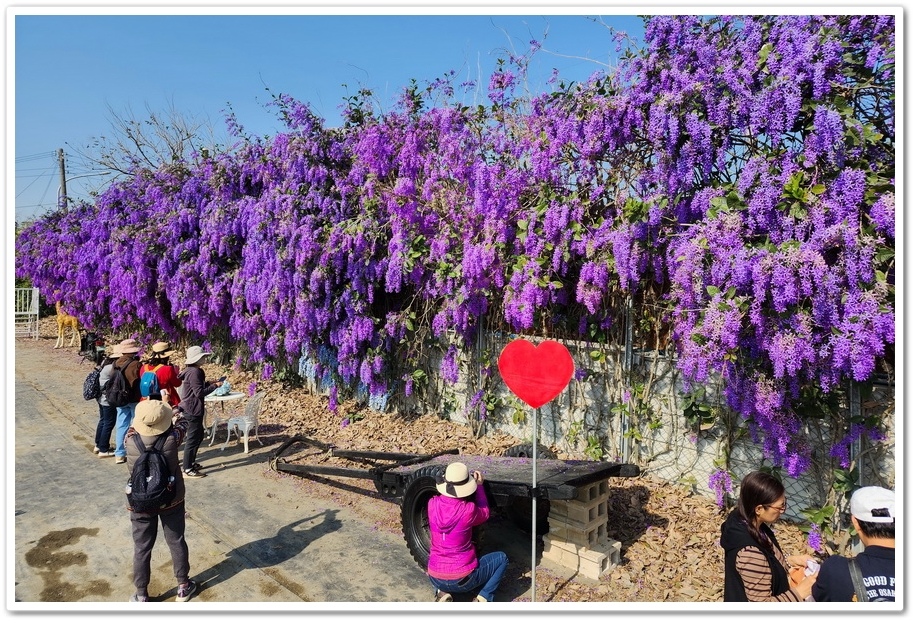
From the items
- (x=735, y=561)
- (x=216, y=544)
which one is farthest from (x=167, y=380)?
(x=735, y=561)

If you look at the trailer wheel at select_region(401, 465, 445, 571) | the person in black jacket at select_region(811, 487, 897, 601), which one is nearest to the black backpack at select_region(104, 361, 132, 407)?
the trailer wheel at select_region(401, 465, 445, 571)

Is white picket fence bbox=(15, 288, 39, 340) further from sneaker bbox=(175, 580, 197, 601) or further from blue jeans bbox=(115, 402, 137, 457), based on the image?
sneaker bbox=(175, 580, 197, 601)

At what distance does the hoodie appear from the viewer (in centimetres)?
304

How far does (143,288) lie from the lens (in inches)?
543

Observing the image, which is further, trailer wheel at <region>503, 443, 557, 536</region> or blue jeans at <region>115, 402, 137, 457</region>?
blue jeans at <region>115, 402, 137, 457</region>

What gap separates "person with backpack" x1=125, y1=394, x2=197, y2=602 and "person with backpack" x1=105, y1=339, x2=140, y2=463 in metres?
3.08

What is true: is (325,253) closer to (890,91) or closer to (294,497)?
(294,497)

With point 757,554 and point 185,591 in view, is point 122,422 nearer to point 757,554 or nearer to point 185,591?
point 185,591

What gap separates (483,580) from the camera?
4.07 metres

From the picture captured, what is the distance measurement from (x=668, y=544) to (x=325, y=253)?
6007 millimetres

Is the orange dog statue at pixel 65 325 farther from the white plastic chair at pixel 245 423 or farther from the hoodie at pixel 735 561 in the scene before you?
the hoodie at pixel 735 561

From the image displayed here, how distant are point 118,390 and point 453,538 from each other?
16.2ft

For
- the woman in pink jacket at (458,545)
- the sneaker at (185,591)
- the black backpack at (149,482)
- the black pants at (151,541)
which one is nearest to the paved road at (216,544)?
the sneaker at (185,591)

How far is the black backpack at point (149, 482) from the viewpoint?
4000mm
